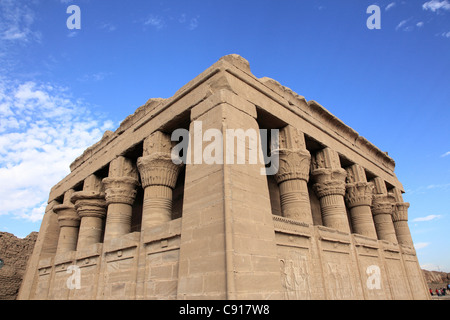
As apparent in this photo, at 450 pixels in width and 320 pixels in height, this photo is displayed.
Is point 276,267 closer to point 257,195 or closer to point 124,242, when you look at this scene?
point 257,195

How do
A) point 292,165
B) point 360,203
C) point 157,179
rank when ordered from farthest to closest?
point 360,203, point 292,165, point 157,179

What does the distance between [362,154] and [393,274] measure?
4340mm

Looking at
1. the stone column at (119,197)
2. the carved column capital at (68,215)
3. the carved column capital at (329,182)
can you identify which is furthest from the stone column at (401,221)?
the carved column capital at (68,215)

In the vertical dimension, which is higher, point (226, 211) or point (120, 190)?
point (120, 190)

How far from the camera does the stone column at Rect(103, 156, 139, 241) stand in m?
8.04

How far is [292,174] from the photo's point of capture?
7422 millimetres

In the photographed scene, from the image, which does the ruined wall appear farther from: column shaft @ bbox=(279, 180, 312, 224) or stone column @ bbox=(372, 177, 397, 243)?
stone column @ bbox=(372, 177, 397, 243)

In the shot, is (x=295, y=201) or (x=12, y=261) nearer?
(x=295, y=201)

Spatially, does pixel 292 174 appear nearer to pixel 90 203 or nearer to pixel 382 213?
pixel 382 213

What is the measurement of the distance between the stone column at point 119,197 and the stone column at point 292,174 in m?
4.15

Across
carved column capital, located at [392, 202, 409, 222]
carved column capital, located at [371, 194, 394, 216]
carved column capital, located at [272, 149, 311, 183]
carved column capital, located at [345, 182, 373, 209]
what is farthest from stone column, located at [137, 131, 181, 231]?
carved column capital, located at [392, 202, 409, 222]

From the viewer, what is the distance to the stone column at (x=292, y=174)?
7172 mm

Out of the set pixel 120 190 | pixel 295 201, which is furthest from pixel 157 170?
pixel 295 201

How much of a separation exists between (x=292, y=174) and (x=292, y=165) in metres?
0.23
